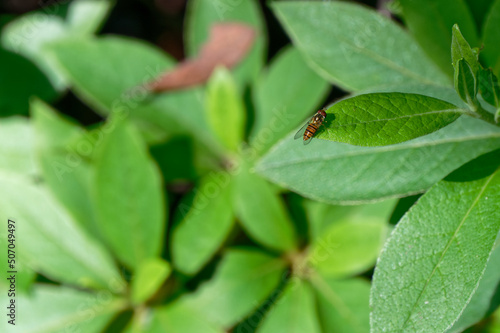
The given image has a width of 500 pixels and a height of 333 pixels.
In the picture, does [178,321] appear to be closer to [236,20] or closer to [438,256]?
[438,256]

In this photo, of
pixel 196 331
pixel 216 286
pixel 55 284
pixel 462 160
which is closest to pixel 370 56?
pixel 462 160

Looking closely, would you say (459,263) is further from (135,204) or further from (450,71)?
(135,204)

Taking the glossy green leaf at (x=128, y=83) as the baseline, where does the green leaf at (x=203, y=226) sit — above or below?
below

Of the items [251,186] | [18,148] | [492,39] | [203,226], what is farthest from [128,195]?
[492,39]

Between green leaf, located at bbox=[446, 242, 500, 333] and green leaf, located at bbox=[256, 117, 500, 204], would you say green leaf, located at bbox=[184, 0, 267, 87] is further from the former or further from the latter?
green leaf, located at bbox=[446, 242, 500, 333]

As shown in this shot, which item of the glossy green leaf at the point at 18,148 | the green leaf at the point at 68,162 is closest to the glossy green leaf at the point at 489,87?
the green leaf at the point at 68,162

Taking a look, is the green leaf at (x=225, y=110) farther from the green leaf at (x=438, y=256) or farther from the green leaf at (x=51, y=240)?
the green leaf at (x=438, y=256)

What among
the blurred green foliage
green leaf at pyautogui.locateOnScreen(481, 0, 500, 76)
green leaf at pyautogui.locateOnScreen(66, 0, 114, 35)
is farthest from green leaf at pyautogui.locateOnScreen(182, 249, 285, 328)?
green leaf at pyautogui.locateOnScreen(66, 0, 114, 35)
